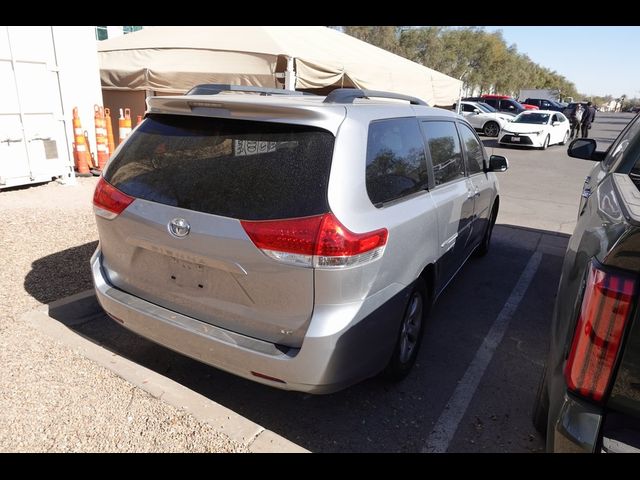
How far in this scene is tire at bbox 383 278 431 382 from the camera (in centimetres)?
290

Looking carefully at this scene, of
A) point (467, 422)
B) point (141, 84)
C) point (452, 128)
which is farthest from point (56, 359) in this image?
point (141, 84)

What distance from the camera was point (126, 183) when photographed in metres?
2.68

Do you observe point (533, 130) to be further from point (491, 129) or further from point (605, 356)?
point (605, 356)

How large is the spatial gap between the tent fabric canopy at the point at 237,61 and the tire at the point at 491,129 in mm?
12283

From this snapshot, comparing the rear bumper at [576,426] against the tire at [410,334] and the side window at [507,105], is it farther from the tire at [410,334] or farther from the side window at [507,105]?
the side window at [507,105]

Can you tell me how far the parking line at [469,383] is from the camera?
261cm

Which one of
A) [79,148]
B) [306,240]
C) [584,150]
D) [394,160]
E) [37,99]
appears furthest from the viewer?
[79,148]

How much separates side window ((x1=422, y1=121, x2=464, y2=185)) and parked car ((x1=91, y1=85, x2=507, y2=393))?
574 mm

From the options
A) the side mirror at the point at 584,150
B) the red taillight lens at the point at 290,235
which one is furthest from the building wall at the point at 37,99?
the side mirror at the point at 584,150

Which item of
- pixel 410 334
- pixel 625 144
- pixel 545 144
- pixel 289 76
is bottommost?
pixel 545 144

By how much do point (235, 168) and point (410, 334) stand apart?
1.62 m

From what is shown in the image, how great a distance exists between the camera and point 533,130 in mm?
18594

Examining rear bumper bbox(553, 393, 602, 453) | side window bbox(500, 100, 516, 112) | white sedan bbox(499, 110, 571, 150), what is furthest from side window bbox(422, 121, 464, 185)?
side window bbox(500, 100, 516, 112)

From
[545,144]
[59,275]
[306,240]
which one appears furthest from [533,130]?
[306,240]
